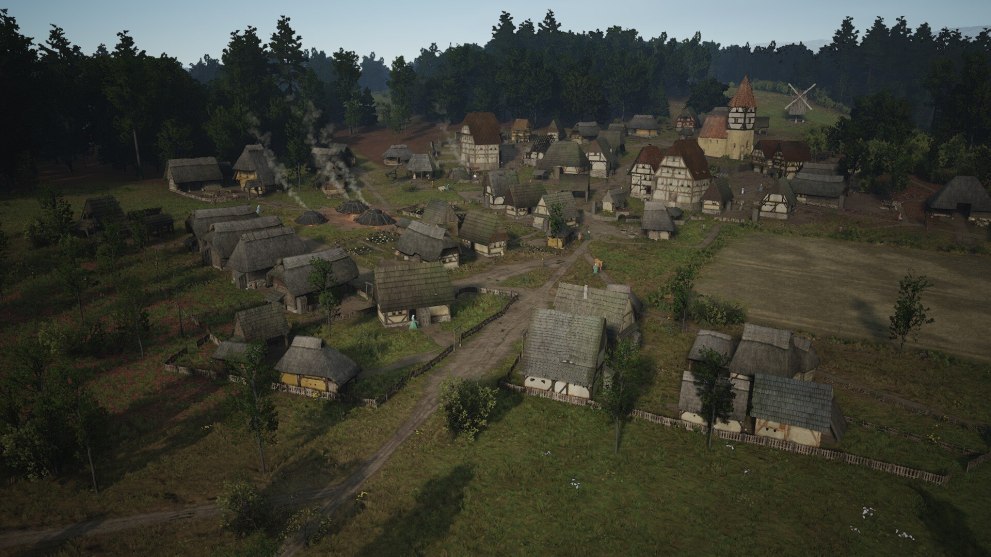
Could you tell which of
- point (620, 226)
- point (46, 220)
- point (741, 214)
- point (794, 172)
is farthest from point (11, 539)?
point (794, 172)

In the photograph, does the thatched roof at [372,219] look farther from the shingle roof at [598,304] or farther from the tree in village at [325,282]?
the shingle roof at [598,304]

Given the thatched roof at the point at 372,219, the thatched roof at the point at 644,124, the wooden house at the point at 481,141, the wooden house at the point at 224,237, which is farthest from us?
the thatched roof at the point at 644,124

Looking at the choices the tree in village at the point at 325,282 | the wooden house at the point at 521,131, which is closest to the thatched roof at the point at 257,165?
the tree in village at the point at 325,282

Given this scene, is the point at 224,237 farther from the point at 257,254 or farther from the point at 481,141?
the point at 481,141

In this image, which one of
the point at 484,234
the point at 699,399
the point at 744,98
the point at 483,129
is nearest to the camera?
the point at 699,399

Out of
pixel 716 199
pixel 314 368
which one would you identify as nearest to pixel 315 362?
pixel 314 368

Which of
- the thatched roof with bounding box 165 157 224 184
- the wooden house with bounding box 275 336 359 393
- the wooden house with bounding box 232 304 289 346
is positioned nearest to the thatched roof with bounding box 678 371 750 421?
the wooden house with bounding box 275 336 359 393

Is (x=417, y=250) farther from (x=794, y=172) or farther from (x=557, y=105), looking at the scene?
(x=557, y=105)
